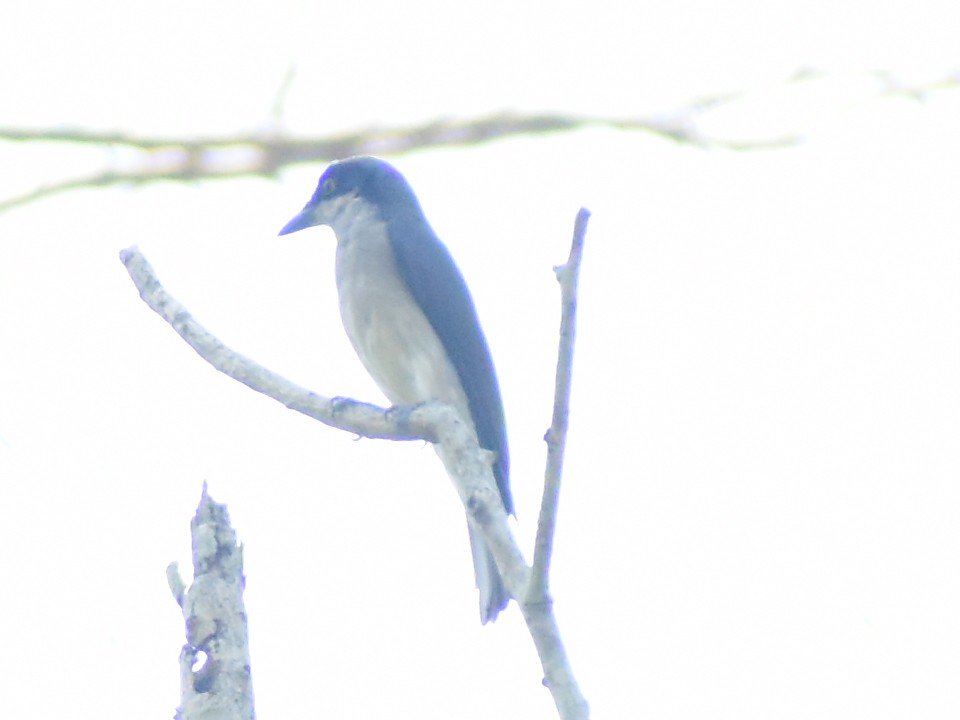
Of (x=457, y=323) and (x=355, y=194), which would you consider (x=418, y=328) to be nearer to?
(x=457, y=323)

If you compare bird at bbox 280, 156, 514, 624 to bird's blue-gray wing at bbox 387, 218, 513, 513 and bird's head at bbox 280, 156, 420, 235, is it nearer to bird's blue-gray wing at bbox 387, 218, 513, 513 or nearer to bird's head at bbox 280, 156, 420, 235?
bird's blue-gray wing at bbox 387, 218, 513, 513

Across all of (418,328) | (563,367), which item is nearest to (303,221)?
(418,328)

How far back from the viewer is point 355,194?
7.11m

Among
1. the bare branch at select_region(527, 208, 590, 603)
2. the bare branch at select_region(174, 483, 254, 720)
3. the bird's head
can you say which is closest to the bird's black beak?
the bird's head

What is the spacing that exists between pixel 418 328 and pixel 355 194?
1.04 meters

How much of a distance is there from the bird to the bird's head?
253 mm

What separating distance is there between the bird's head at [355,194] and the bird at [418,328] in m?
0.25

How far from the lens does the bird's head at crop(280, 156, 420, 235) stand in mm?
7027

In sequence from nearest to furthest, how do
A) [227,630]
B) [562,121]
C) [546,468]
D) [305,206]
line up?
[546,468] → [227,630] → [562,121] → [305,206]

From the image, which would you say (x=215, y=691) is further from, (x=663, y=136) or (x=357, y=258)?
(x=357, y=258)

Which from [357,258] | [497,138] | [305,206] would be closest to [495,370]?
[357,258]

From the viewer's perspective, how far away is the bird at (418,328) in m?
6.30

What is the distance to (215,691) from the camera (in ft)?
11.3

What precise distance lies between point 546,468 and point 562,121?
5.62 feet
